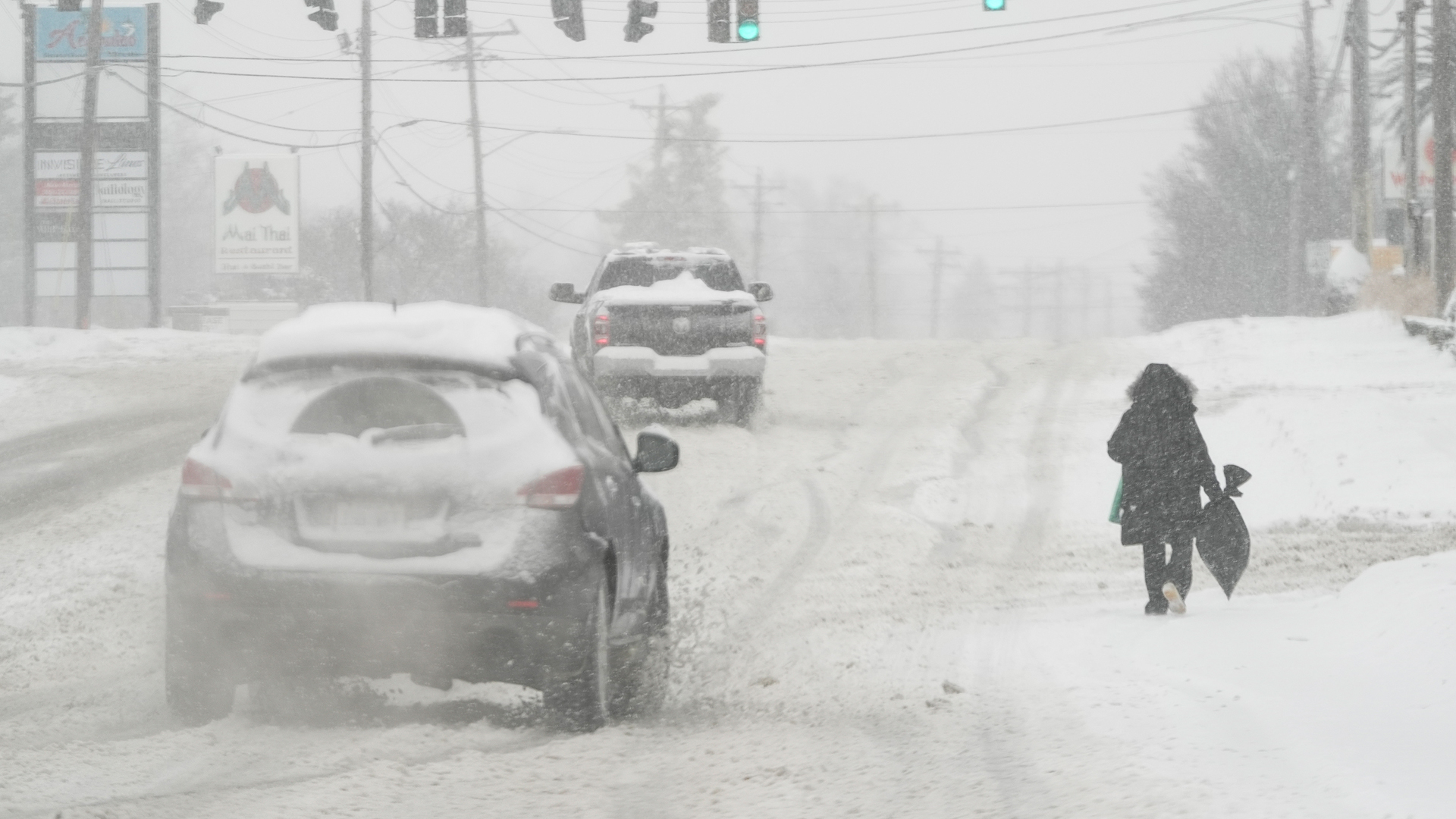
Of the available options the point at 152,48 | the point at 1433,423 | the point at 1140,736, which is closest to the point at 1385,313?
the point at 1433,423

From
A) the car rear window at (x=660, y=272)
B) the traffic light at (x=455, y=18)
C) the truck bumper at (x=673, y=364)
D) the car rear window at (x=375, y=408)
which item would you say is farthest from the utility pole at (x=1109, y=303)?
the car rear window at (x=375, y=408)

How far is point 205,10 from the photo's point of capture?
69.0 ft

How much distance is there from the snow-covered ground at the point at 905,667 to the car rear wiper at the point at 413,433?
1.10m

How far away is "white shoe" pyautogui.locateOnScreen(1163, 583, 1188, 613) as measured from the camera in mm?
8836

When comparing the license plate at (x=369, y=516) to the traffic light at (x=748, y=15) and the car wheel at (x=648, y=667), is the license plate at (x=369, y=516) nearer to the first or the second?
the car wheel at (x=648, y=667)

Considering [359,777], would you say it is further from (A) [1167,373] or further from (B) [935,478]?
(B) [935,478]

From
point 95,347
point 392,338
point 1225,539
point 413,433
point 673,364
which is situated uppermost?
point 95,347

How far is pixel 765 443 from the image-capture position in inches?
648

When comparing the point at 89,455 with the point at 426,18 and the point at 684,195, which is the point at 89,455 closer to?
the point at 426,18

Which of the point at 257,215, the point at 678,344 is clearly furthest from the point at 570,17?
the point at 257,215

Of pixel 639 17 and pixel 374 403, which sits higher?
pixel 639 17

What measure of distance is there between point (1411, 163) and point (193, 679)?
2727 centimetres

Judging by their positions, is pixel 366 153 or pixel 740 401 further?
pixel 366 153

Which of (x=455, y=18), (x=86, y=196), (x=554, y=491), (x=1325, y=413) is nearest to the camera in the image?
(x=554, y=491)
